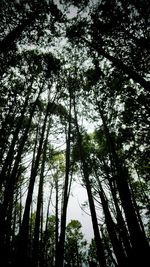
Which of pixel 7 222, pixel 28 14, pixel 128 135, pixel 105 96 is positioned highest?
pixel 28 14

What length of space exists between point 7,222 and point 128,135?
7.58 meters

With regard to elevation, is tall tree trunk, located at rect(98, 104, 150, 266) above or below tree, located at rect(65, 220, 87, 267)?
below

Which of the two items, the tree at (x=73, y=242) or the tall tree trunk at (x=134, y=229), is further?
the tree at (x=73, y=242)

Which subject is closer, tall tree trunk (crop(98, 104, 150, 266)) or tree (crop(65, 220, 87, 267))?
tall tree trunk (crop(98, 104, 150, 266))

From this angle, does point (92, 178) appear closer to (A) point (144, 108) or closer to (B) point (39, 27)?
(A) point (144, 108)

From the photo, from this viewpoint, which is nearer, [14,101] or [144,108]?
[144,108]

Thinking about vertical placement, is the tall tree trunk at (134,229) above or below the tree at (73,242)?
below

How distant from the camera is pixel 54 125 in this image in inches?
553

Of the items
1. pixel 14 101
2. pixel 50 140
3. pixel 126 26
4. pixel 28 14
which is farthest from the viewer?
pixel 50 140

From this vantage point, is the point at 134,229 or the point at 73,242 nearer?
the point at 134,229

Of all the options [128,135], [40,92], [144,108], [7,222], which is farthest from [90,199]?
[40,92]

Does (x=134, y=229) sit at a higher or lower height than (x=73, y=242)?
lower

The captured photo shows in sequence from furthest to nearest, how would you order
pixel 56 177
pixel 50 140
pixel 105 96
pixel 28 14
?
pixel 56 177, pixel 50 140, pixel 105 96, pixel 28 14

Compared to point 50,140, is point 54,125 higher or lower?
higher
